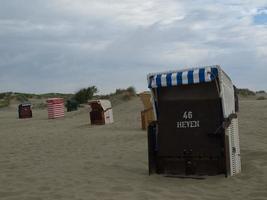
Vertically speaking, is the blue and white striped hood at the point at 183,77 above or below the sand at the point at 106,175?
above

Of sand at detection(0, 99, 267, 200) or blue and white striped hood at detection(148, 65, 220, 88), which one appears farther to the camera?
blue and white striped hood at detection(148, 65, 220, 88)

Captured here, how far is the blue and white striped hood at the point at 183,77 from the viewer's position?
7.72 metres

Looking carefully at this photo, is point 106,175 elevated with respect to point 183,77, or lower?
lower

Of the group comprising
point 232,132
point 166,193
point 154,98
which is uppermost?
point 154,98

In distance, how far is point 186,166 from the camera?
321 inches

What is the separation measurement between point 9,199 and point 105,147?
5.48m

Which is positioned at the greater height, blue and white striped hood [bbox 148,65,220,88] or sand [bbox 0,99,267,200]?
blue and white striped hood [bbox 148,65,220,88]

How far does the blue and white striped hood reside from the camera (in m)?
7.72

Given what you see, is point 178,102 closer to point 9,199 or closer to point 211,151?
point 211,151

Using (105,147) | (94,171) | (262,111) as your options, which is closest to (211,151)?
(94,171)

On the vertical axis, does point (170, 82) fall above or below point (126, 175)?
above

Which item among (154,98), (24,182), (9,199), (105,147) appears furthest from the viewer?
(105,147)

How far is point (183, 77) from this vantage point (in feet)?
25.9

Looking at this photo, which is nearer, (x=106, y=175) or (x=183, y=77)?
(x=183, y=77)
